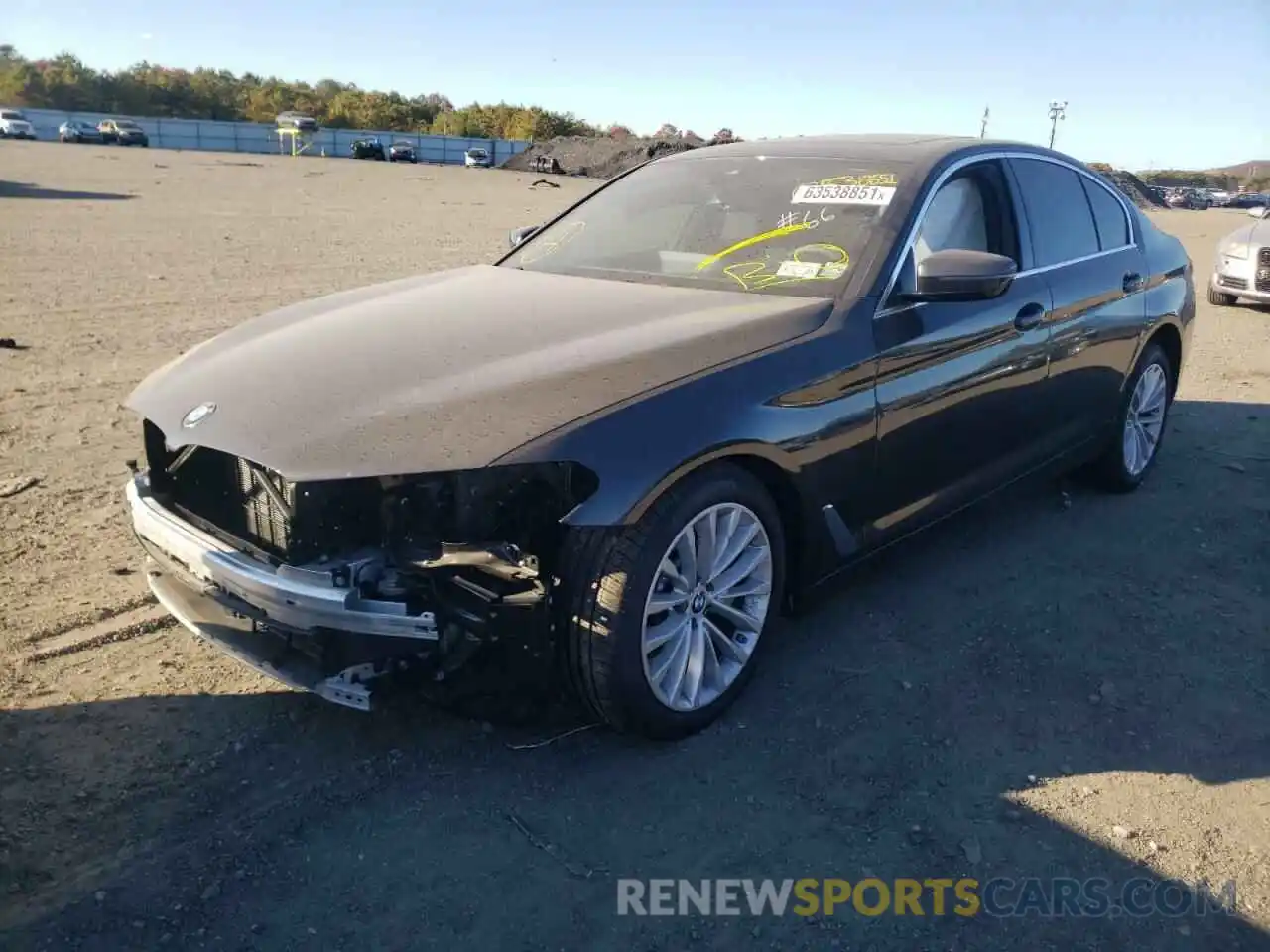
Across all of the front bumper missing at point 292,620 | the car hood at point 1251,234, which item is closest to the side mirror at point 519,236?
the front bumper missing at point 292,620

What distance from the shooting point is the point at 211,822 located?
271 centimetres

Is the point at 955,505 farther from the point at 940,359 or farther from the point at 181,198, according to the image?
the point at 181,198

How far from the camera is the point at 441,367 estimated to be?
121 inches

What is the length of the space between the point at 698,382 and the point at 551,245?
1814mm

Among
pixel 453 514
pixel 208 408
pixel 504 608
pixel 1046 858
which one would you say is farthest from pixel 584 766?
pixel 208 408

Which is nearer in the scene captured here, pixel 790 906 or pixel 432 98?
pixel 790 906

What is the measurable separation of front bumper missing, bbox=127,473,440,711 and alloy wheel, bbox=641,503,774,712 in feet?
2.24

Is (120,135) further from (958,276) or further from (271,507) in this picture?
(958,276)

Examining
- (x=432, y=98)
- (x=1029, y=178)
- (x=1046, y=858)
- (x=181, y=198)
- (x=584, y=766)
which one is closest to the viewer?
(x=1046, y=858)

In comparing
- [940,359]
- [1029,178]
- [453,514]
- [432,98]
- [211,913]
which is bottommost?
[211,913]

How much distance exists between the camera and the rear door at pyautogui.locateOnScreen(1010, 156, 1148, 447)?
452 cm

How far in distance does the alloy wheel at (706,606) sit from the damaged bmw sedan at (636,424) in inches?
0.5

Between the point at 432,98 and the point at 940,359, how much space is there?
113 metres

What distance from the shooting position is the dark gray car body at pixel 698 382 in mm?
2754
